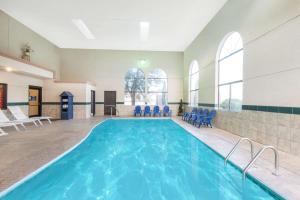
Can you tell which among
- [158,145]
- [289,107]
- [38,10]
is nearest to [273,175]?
[289,107]

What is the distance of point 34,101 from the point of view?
32.7ft

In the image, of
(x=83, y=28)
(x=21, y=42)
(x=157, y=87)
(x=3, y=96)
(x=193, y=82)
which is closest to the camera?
(x=3, y=96)

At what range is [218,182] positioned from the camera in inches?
116

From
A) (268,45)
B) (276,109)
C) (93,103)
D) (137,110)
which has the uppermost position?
(268,45)

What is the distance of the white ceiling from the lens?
6.55m

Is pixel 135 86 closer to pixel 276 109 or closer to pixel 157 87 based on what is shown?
pixel 157 87

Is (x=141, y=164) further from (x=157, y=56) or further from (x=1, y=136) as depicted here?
(x=157, y=56)

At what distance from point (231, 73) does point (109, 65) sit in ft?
28.2

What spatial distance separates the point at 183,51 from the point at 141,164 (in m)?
10.7

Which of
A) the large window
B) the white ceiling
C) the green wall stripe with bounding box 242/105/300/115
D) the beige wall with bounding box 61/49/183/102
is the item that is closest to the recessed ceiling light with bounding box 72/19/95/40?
the white ceiling

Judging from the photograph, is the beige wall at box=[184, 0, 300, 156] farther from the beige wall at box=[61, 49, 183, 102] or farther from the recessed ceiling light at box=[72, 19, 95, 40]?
the beige wall at box=[61, 49, 183, 102]

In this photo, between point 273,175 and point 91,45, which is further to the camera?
point 91,45

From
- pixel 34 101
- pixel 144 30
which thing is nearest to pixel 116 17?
pixel 144 30

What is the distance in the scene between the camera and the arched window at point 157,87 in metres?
13.0
